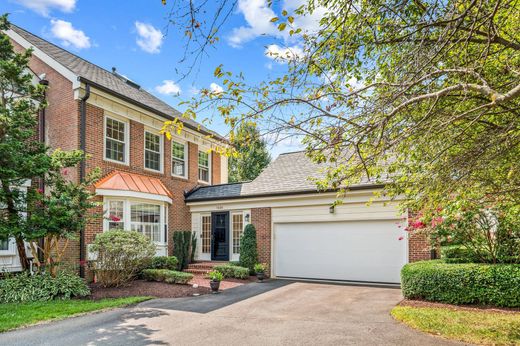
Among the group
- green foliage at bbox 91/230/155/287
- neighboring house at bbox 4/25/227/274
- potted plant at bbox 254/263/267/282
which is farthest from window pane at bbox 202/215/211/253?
green foliage at bbox 91/230/155/287

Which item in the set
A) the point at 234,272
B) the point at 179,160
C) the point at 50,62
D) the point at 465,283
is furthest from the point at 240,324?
the point at 50,62

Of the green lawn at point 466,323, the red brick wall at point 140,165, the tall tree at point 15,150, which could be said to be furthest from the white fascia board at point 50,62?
the green lawn at point 466,323

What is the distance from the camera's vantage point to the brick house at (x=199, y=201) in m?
12.6

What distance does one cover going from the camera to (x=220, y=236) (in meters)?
Answer: 16.5

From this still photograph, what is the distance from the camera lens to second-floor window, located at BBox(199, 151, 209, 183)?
1889 centimetres

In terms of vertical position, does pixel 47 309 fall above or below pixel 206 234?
below

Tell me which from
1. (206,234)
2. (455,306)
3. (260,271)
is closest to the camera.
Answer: (455,306)

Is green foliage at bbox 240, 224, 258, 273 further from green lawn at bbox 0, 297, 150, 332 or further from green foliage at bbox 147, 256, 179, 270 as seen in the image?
green lawn at bbox 0, 297, 150, 332

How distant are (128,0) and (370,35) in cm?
351

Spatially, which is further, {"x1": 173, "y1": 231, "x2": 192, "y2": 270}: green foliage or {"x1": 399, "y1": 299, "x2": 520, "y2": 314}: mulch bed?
{"x1": 173, "y1": 231, "x2": 192, "y2": 270}: green foliage

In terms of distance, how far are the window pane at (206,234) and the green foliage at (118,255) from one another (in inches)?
215

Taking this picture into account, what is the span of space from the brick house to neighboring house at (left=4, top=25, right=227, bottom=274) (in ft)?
0.12

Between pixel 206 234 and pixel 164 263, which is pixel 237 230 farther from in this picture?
pixel 164 263

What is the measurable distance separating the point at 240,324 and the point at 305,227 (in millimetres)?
7380
